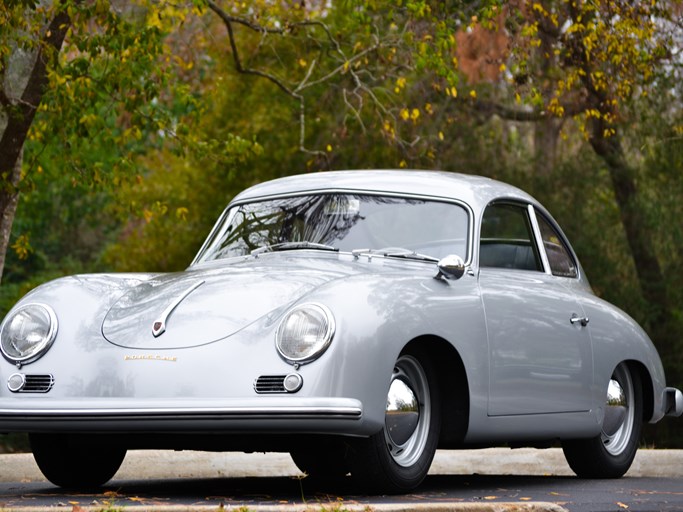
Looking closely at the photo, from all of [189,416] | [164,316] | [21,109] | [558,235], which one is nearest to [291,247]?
[164,316]

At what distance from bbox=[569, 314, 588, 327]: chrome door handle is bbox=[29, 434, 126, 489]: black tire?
2949 mm

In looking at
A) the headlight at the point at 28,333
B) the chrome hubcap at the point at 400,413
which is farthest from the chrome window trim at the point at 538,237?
the headlight at the point at 28,333

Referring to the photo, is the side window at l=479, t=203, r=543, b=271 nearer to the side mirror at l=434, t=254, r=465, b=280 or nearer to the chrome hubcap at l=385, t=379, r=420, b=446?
the side mirror at l=434, t=254, r=465, b=280

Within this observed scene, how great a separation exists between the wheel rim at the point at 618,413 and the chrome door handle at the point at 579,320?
56 centimetres

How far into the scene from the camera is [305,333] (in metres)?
6.37

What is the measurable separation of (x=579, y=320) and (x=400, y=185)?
5.05 feet

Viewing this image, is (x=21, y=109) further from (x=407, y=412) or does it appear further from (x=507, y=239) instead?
(x=407, y=412)

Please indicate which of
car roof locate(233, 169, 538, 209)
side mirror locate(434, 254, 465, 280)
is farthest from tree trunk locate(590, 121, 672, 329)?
side mirror locate(434, 254, 465, 280)

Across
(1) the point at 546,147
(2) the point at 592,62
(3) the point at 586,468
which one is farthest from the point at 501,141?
(3) the point at 586,468

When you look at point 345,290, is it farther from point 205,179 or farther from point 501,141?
point 205,179

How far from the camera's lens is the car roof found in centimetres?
816

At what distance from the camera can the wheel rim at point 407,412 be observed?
673cm

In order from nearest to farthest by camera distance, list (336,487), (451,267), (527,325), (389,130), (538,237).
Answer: (451,267)
(336,487)
(527,325)
(538,237)
(389,130)

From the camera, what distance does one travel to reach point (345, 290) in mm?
6562
